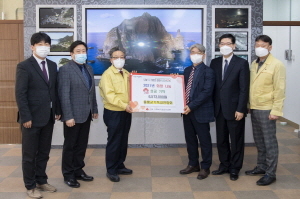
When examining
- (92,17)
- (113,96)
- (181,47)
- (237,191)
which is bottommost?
(237,191)

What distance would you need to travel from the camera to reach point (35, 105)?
3307mm

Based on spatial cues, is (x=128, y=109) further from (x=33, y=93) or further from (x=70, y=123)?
(x=33, y=93)

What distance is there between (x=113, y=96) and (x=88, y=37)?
1898 mm

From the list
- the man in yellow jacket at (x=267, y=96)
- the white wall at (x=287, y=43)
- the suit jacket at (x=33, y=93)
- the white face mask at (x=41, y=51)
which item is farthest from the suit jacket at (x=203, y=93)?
the white wall at (x=287, y=43)

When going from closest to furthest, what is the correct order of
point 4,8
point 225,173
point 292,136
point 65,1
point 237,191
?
1. point 237,191
2. point 225,173
3. point 65,1
4. point 4,8
5. point 292,136

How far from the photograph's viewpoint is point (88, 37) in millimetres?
5309

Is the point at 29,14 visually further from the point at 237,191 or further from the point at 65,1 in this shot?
the point at 237,191

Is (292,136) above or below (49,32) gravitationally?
below

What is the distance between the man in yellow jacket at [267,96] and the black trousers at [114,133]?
4.71ft

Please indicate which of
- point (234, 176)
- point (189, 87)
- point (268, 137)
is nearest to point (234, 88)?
point (189, 87)

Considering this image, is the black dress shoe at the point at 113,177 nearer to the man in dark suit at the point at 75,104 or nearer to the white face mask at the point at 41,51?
the man in dark suit at the point at 75,104

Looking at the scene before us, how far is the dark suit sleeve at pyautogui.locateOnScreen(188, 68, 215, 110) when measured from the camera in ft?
12.7

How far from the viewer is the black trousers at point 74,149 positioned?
3.67 metres

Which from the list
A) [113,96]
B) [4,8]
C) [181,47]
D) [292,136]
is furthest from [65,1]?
[292,136]
